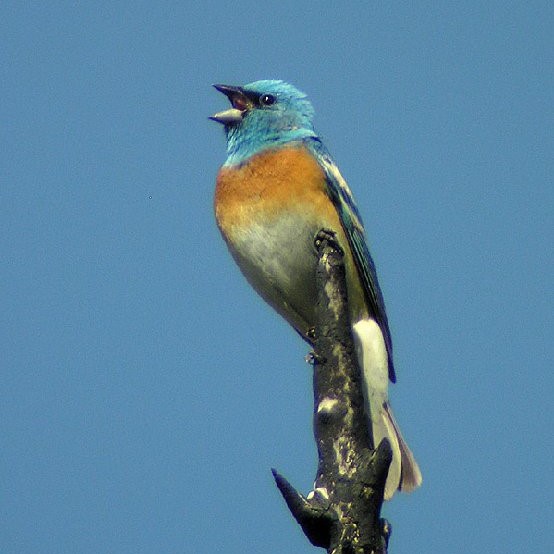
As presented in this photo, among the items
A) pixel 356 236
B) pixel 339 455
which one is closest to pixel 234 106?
pixel 356 236

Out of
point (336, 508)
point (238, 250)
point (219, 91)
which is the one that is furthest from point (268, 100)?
point (336, 508)

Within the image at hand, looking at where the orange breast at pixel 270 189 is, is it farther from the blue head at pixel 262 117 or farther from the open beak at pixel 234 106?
the open beak at pixel 234 106

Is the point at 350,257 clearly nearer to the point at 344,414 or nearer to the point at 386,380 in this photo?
the point at 386,380

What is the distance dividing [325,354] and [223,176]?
2.96 m

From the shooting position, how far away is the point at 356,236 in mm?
7445

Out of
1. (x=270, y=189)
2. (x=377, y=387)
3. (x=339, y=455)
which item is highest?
(x=270, y=189)

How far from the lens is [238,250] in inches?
286

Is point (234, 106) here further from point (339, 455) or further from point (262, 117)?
point (339, 455)

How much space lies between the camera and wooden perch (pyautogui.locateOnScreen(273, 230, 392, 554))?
4039 mm

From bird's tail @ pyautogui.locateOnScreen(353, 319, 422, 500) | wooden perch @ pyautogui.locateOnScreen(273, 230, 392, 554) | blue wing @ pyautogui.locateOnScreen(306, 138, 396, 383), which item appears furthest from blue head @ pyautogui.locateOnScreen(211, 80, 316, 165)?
wooden perch @ pyautogui.locateOnScreen(273, 230, 392, 554)

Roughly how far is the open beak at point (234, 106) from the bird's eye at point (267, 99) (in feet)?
0.30

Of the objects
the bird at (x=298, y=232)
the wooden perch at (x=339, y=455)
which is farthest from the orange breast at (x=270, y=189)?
the wooden perch at (x=339, y=455)

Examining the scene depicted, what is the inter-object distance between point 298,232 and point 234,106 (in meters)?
1.56

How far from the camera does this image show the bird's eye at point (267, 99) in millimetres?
8062
